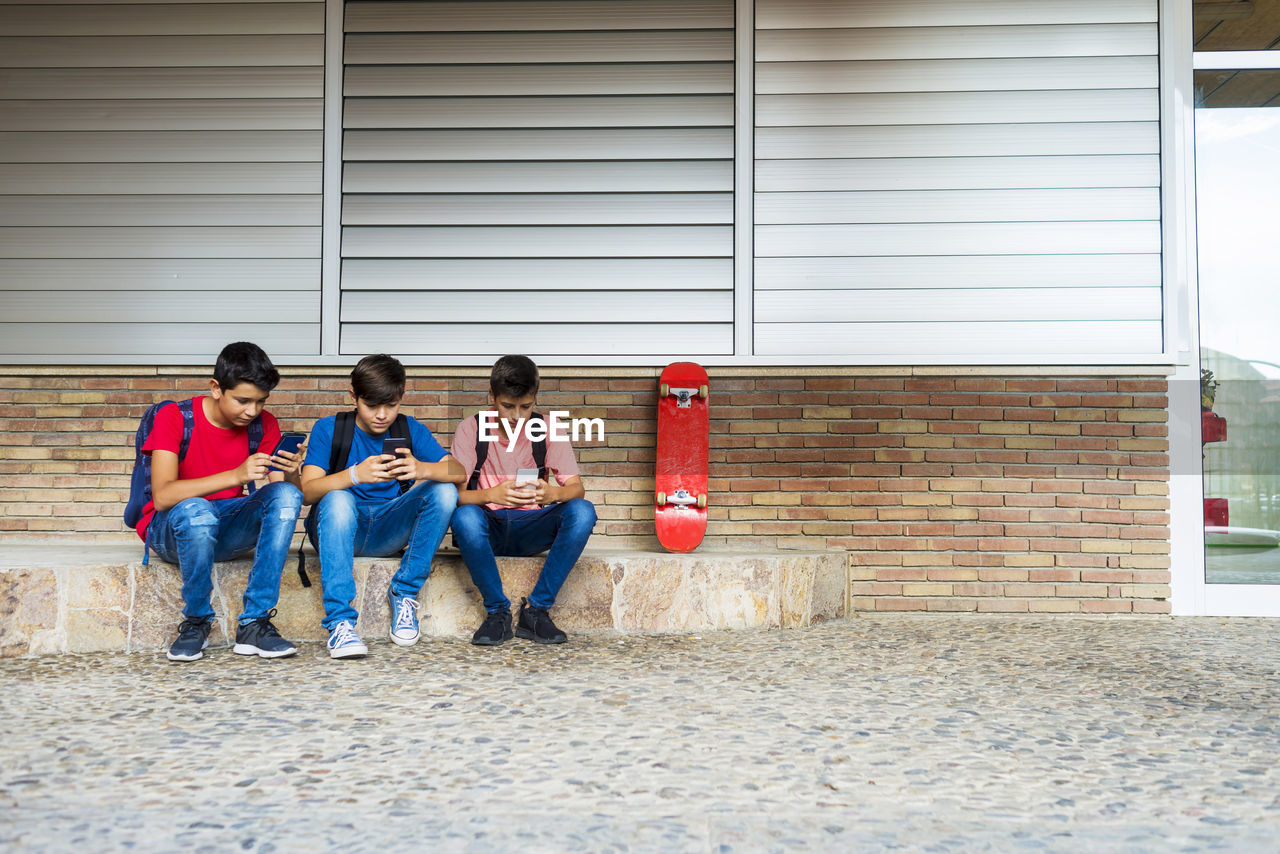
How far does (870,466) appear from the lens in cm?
446

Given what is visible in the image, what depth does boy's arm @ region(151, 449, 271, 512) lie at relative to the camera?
2.94 metres

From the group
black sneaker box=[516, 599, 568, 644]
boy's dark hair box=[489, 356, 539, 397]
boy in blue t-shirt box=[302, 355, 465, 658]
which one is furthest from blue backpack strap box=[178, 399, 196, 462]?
black sneaker box=[516, 599, 568, 644]

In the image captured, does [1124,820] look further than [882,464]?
No

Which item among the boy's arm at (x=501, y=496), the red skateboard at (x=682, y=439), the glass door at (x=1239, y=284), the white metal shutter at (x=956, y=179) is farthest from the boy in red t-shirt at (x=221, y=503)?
the glass door at (x=1239, y=284)

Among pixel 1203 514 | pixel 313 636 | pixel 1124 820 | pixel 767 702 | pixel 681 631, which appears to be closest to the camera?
pixel 1124 820

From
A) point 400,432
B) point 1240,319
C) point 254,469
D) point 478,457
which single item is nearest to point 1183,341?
point 1240,319

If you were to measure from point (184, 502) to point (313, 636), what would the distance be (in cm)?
74

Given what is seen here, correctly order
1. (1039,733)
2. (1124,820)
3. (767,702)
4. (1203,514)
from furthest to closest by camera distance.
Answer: (1203,514), (767,702), (1039,733), (1124,820)

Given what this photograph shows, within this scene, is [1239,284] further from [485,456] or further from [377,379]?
[377,379]

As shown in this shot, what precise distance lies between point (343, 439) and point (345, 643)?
72cm

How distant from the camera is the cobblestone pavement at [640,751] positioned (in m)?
1.64

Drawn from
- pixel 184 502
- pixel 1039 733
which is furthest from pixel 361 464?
pixel 1039 733

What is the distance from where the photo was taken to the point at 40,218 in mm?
4586

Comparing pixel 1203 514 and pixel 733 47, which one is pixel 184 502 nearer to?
pixel 733 47
